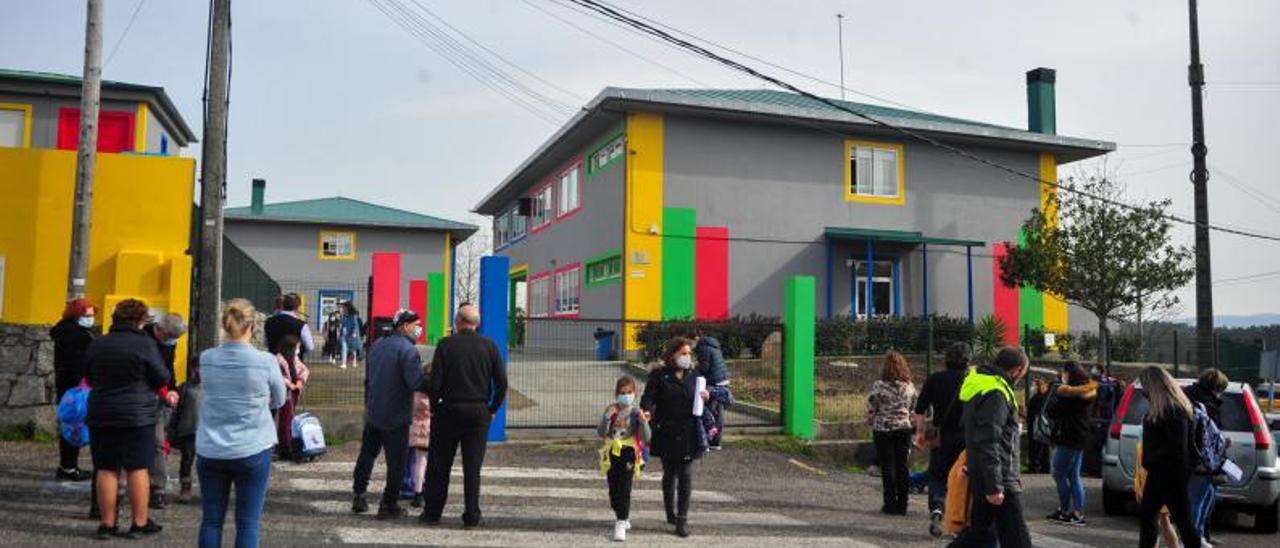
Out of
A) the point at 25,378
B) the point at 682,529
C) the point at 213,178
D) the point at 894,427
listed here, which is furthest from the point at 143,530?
the point at 894,427

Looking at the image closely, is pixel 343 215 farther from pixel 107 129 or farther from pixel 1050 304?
pixel 1050 304

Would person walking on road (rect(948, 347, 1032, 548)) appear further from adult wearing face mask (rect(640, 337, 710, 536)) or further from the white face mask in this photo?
the white face mask

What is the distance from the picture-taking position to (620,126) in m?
26.7

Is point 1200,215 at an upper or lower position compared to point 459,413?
Answer: upper

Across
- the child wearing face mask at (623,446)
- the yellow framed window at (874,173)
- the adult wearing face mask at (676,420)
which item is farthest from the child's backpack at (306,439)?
the yellow framed window at (874,173)

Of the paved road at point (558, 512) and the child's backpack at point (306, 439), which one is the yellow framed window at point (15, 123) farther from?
the child's backpack at point (306, 439)

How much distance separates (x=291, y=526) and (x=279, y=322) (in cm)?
279

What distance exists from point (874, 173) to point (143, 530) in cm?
2429

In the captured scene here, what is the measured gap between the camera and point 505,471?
37.6ft

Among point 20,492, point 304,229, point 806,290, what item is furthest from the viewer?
point 304,229

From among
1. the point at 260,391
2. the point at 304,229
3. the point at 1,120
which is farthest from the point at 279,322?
the point at 304,229

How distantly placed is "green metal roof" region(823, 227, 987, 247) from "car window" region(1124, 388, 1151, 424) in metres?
16.7

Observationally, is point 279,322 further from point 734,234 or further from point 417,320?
point 734,234

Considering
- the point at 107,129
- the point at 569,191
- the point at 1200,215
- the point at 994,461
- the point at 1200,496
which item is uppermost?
the point at 107,129
